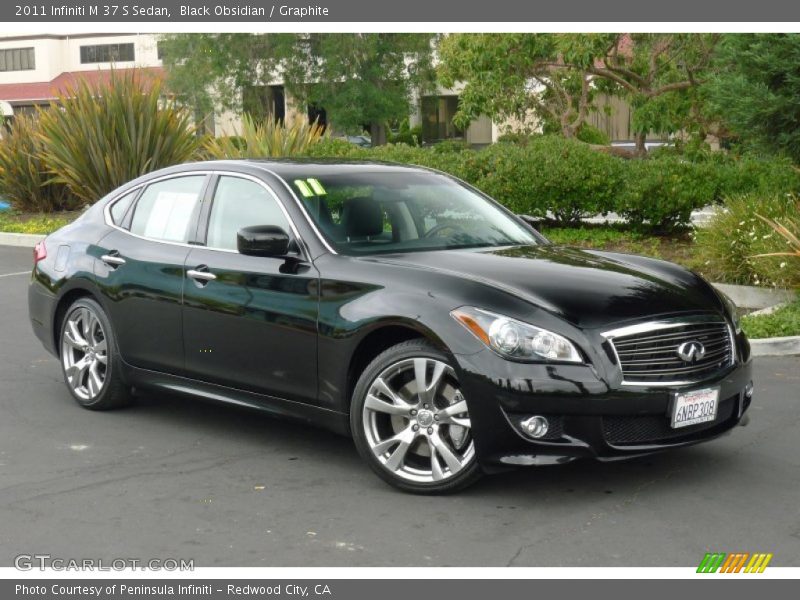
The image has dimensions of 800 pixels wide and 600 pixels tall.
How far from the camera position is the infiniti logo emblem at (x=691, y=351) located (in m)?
6.10

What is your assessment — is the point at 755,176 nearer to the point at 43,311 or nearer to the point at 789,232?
the point at 789,232

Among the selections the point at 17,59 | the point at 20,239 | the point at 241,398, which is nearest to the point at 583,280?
the point at 241,398

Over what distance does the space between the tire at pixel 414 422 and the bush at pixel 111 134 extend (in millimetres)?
14676

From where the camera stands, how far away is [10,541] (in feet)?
18.4

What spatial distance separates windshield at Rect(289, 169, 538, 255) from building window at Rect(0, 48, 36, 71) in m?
80.2

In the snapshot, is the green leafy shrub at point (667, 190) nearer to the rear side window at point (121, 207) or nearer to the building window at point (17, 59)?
the rear side window at point (121, 207)

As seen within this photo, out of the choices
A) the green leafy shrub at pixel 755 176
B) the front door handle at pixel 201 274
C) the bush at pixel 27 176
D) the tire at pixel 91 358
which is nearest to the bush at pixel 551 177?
the green leafy shrub at pixel 755 176

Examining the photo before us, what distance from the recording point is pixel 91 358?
323 inches

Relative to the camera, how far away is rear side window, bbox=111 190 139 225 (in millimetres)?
8281

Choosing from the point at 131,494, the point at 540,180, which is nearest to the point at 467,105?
the point at 540,180

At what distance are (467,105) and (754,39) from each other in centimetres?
904

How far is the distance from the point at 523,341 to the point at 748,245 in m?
7.27

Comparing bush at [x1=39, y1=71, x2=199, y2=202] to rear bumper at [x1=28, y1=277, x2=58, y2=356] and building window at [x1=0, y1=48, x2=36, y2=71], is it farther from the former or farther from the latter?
building window at [x1=0, y1=48, x2=36, y2=71]

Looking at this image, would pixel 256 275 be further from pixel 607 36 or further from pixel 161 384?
pixel 607 36
